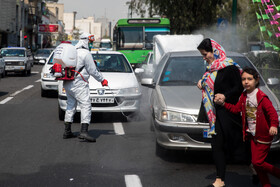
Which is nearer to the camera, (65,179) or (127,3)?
(65,179)

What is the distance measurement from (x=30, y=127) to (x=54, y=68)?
2278mm

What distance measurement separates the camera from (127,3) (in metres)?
33.7

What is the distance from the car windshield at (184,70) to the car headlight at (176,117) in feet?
4.11

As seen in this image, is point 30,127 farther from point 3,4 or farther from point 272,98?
point 3,4

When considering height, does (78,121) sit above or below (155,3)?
below

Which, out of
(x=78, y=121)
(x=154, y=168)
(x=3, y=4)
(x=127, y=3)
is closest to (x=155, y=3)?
(x=127, y=3)

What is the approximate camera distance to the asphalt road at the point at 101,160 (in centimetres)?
570

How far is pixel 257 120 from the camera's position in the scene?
16.2ft

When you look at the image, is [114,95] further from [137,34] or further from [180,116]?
[137,34]

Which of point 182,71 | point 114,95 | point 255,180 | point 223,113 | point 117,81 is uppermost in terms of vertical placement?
point 182,71

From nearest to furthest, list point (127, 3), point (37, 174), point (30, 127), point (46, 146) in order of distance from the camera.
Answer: point (37, 174)
point (46, 146)
point (30, 127)
point (127, 3)

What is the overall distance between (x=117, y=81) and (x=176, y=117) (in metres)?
4.18

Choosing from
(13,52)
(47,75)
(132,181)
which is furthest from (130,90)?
(13,52)

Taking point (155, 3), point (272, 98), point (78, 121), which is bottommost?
point (78, 121)
